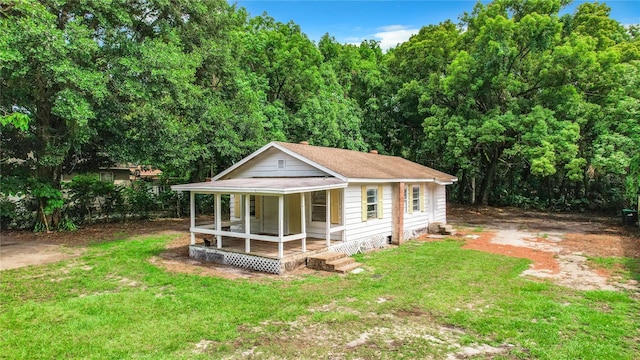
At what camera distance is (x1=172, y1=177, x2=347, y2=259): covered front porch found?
10.2 meters

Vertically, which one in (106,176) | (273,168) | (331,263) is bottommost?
(331,263)

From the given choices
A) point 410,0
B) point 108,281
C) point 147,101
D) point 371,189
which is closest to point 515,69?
point 410,0

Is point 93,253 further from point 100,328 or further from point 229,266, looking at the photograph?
point 100,328

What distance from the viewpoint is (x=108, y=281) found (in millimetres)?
8938

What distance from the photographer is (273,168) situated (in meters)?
13.6

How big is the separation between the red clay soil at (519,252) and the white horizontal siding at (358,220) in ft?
9.82

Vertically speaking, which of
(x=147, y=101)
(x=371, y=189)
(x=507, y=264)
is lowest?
(x=507, y=264)

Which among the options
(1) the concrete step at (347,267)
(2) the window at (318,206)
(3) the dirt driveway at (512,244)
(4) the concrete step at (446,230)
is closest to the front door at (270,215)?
(2) the window at (318,206)

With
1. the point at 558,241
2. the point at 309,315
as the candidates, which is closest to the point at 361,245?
the point at 309,315

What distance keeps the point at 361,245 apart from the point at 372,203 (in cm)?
168

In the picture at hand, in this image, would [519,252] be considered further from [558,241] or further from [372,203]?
[372,203]

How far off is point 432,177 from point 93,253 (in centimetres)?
1360

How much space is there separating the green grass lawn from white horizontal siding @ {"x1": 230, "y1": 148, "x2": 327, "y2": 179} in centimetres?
440

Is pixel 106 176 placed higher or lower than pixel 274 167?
higher
